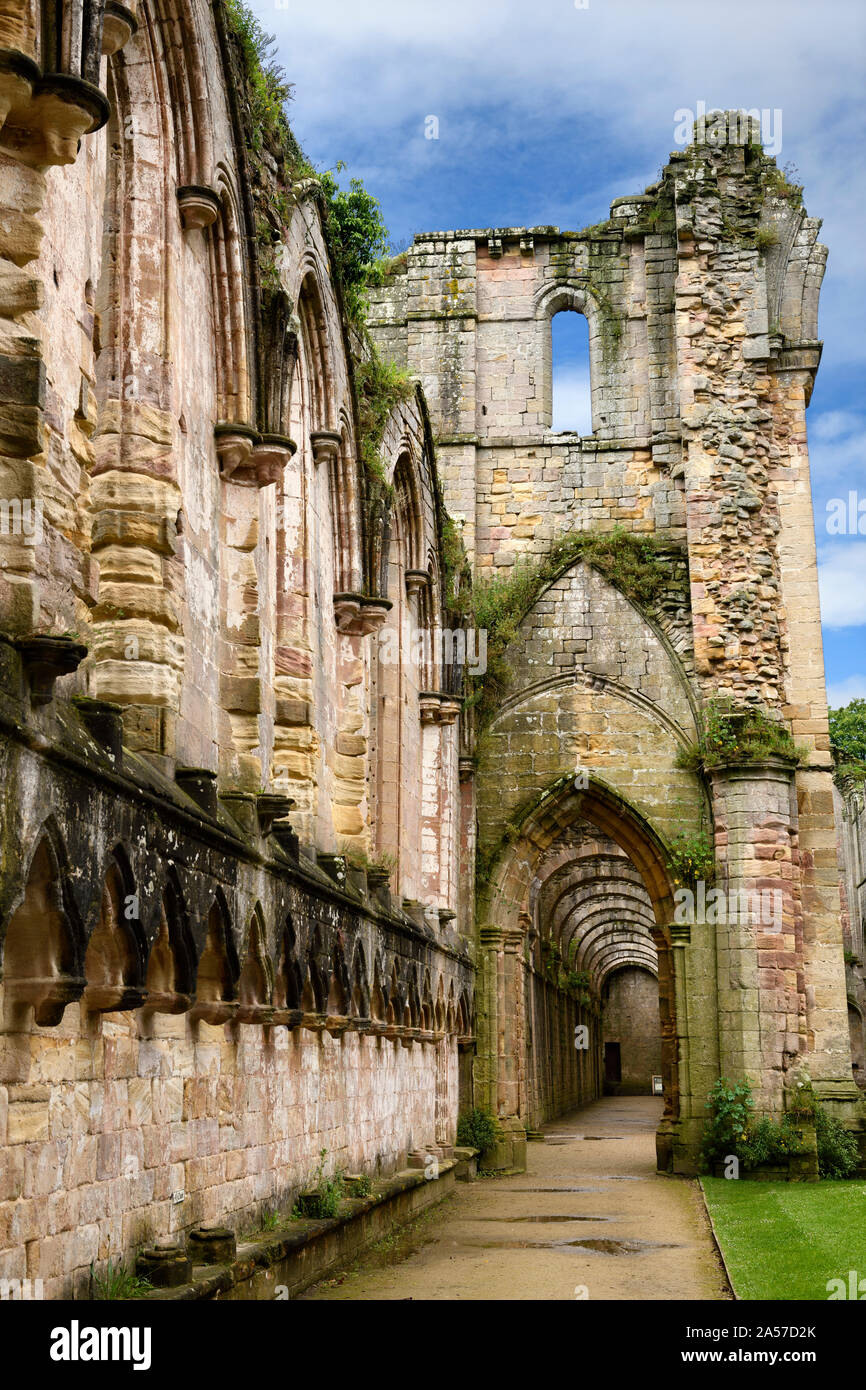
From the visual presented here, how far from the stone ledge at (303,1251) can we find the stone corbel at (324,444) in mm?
4932

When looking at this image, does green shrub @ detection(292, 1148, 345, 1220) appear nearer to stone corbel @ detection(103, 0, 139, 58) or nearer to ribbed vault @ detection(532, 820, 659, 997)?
stone corbel @ detection(103, 0, 139, 58)

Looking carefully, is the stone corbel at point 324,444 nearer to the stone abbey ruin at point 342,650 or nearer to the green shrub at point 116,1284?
the stone abbey ruin at point 342,650

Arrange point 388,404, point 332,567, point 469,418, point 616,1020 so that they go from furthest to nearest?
point 616,1020, point 469,418, point 388,404, point 332,567

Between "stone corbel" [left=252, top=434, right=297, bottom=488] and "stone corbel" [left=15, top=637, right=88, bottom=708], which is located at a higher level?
"stone corbel" [left=252, top=434, right=297, bottom=488]

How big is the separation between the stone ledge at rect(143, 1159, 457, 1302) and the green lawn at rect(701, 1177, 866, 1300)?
2235 millimetres

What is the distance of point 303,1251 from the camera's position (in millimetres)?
7836

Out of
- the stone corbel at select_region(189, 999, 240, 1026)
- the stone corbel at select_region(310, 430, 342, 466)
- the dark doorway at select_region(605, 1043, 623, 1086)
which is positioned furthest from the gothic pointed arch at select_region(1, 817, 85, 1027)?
the dark doorway at select_region(605, 1043, 623, 1086)

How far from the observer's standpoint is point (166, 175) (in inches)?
284

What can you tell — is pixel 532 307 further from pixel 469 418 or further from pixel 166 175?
pixel 166 175

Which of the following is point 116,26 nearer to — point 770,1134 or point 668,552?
point 770,1134

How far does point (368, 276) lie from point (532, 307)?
4167mm

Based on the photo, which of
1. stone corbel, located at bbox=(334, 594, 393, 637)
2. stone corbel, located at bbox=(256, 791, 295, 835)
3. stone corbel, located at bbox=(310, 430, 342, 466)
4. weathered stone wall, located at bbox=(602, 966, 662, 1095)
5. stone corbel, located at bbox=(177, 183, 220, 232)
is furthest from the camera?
weathered stone wall, located at bbox=(602, 966, 662, 1095)

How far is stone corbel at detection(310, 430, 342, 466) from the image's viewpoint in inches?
412

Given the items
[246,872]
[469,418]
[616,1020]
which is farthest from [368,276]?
[616,1020]
